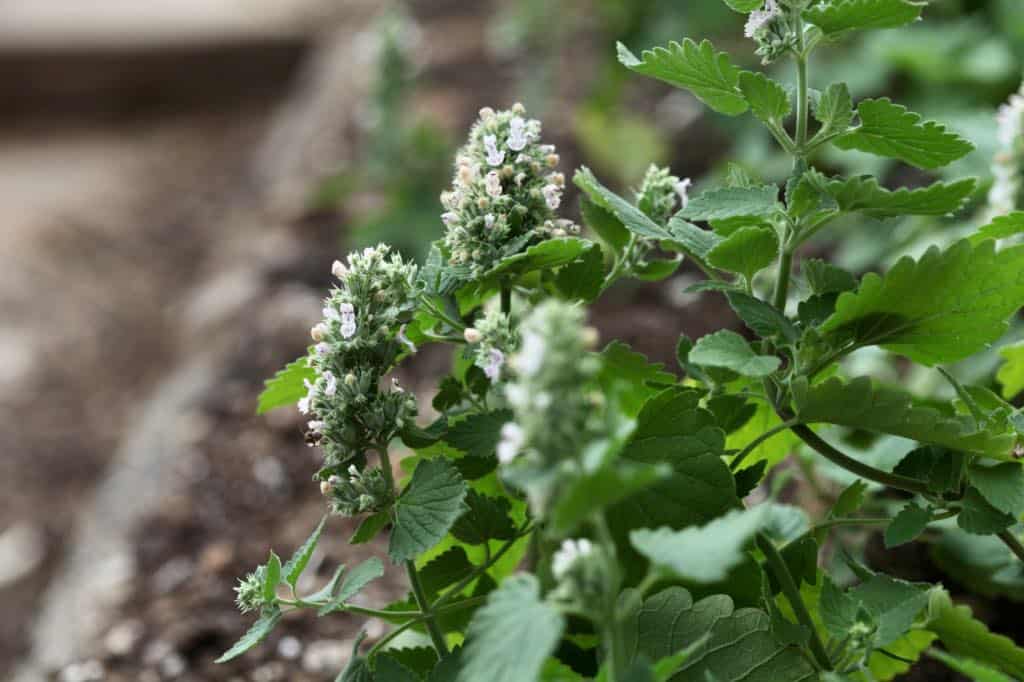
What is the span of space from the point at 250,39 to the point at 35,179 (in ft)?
3.68

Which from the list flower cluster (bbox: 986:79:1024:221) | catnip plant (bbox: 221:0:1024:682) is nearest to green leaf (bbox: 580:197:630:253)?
catnip plant (bbox: 221:0:1024:682)

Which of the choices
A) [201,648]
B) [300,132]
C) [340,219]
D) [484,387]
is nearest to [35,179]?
[300,132]

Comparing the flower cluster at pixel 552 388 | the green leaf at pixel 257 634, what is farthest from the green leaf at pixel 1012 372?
the green leaf at pixel 257 634

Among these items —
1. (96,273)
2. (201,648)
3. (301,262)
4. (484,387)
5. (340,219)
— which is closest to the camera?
(484,387)

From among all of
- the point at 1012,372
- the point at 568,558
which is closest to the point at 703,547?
the point at 568,558

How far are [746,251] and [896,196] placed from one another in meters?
0.12

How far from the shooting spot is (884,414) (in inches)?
33.0

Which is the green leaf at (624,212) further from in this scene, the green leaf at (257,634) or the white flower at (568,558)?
the green leaf at (257,634)

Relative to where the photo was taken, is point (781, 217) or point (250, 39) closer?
point (781, 217)

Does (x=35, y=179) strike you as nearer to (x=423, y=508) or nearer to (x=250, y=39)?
(x=250, y=39)

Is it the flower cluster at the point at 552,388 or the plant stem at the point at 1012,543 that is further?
the plant stem at the point at 1012,543

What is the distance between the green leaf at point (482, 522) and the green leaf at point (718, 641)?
0.13 meters

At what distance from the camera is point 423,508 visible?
33.4 inches

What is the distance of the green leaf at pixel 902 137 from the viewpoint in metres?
0.86
